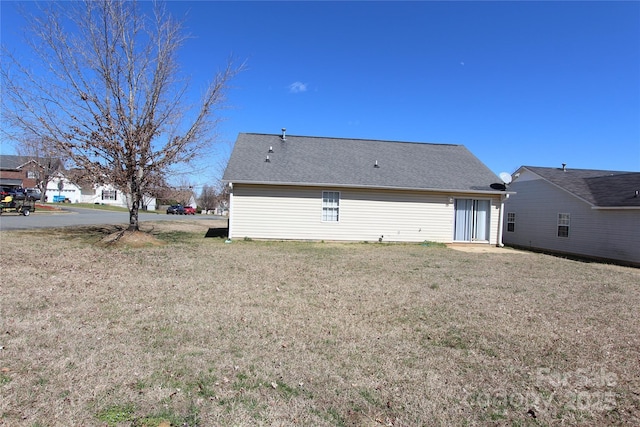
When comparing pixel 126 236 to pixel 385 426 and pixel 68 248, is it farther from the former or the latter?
pixel 385 426

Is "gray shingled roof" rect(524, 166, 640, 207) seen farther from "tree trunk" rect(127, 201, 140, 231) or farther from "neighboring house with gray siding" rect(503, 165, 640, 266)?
"tree trunk" rect(127, 201, 140, 231)

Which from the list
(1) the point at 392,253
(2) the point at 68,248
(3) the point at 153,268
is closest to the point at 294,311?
(3) the point at 153,268

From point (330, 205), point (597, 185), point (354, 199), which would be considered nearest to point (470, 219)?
point (354, 199)

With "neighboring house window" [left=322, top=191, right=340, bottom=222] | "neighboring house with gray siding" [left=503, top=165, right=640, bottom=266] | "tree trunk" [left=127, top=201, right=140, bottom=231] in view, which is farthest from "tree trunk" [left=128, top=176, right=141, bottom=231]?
"neighboring house with gray siding" [left=503, top=165, right=640, bottom=266]

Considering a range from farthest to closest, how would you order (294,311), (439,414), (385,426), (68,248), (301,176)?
(301,176) → (68,248) → (294,311) → (439,414) → (385,426)

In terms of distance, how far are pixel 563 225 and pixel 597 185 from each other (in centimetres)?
253

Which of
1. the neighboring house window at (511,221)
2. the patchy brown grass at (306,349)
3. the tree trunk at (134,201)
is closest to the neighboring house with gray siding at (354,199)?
the tree trunk at (134,201)

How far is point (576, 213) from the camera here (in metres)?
15.8

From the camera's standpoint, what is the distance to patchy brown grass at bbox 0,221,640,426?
2857 mm

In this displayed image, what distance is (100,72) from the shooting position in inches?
463

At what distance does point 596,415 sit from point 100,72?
14.4 metres

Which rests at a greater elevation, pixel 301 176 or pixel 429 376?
pixel 301 176

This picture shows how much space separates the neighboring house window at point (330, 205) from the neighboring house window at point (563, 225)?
10439mm

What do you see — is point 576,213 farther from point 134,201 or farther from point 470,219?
point 134,201
